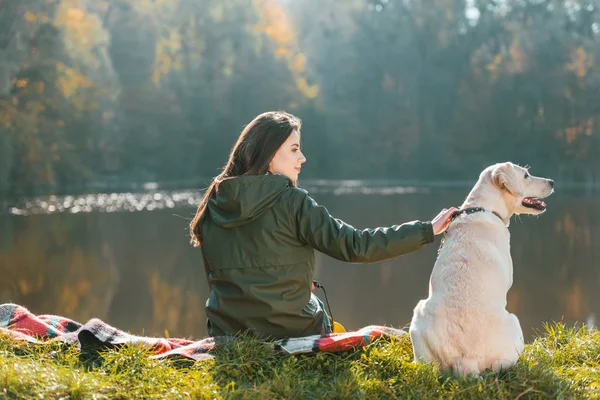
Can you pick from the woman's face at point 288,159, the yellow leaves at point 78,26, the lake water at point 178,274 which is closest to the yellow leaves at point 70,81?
the yellow leaves at point 78,26

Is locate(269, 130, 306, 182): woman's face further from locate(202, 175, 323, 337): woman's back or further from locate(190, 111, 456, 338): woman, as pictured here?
locate(202, 175, 323, 337): woman's back

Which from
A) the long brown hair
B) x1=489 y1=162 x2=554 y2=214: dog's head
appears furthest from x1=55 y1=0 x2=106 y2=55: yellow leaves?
x1=489 y1=162 x2=554 y2=214: dog's head

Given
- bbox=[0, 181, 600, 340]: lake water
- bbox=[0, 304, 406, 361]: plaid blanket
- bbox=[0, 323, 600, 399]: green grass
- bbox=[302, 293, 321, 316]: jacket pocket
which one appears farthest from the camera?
bbox=[0, 181, 600, 340]: lake water

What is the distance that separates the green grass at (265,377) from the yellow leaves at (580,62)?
1313 inches

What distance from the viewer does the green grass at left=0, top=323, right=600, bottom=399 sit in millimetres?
2701

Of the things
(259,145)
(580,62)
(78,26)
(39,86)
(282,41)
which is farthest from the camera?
(282,41)

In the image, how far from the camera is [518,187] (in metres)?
3.31

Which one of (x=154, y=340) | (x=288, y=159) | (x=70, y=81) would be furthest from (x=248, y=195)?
(x=70, y=81)

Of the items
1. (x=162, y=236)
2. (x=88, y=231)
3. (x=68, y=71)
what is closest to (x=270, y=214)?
(x=162, y=236)

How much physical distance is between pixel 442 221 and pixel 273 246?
784mm

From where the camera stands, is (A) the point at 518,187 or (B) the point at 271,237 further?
(A) the point at 518,187

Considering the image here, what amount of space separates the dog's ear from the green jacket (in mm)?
579

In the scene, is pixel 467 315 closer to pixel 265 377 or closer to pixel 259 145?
pixel 265 377

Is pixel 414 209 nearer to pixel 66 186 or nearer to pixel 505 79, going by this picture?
pixel 66 186
